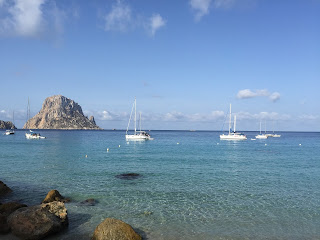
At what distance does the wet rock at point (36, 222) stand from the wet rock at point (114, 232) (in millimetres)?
2360

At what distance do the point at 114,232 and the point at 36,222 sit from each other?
405 centimetres

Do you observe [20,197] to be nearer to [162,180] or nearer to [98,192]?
[98,192]

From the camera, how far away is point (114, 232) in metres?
11.9

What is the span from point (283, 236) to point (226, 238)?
3.05 m

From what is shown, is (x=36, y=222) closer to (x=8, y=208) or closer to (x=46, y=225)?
(x=46, y=225)

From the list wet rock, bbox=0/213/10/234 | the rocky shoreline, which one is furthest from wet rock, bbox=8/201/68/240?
wet rock, bbox=0/213/10/234

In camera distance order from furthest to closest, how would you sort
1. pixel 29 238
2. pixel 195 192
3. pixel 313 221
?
pixel 195 192, pixel 313 221, pixel 29 238

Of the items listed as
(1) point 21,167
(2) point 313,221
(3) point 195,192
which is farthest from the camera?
(1) point 21,167

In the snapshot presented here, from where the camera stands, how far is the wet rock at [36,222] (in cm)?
1238

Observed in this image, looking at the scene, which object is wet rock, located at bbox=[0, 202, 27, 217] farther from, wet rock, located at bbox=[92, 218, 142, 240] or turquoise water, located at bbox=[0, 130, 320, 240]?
wet rock, located at bbox=[92, 218, 142, 240]

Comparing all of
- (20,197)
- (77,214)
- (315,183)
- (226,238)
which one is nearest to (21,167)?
(20,197)

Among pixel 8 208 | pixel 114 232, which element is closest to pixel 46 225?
pixel 114 232

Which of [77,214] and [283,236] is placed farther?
[77,214]

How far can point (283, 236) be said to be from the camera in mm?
13320
